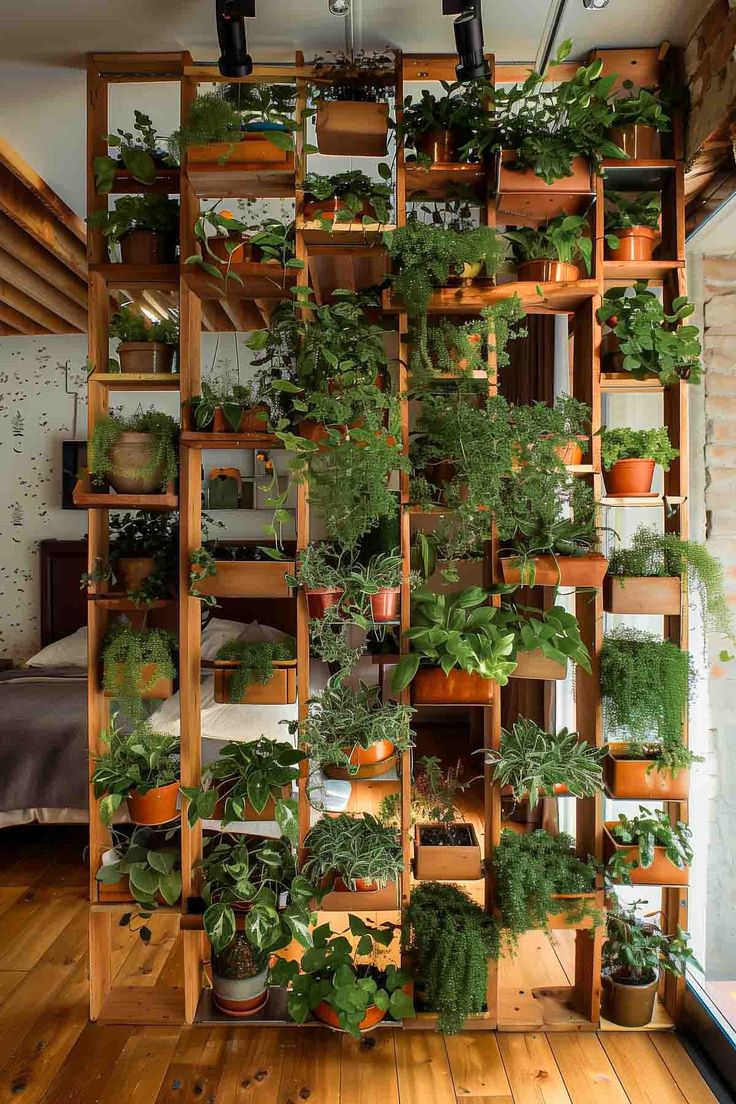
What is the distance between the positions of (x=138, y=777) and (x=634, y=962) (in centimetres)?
172

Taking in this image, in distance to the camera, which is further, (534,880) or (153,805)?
(153,805)

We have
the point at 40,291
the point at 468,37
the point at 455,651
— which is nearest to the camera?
the point at 468,37

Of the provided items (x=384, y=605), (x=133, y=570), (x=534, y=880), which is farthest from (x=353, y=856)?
(x=133, y=570)

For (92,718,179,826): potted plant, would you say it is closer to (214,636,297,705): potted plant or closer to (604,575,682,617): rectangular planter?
(214,636,297,705): potted plant

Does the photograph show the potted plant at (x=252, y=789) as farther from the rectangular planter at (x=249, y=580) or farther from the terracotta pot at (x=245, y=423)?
the terracotta pot at (x=245, y=423)

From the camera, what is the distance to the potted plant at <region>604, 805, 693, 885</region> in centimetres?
248

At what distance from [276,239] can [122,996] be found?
2614 mm

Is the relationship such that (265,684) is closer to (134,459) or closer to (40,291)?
(134,459)

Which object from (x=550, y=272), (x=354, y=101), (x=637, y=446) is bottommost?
(x=637, y=446)

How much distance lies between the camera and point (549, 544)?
2434 mm

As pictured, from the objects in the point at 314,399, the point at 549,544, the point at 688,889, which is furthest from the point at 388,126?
the point at 688,889

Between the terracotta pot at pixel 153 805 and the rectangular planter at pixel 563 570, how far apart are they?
134 centimetres

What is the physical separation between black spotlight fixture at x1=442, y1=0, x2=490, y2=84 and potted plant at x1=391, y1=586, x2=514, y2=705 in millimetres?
1515

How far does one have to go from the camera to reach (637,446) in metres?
2.54
